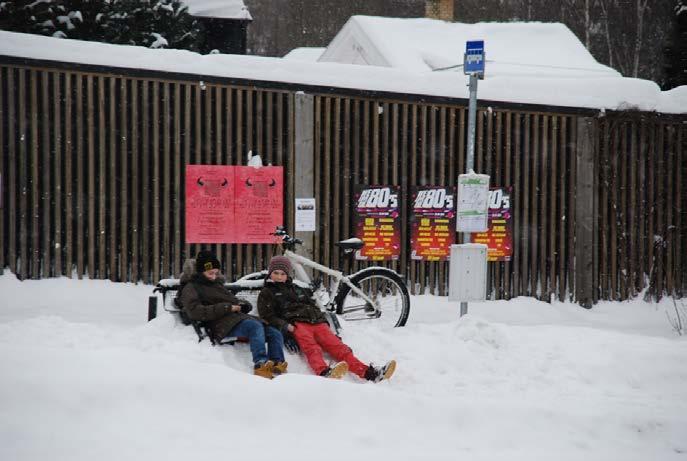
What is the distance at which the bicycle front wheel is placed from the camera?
25.1 ft

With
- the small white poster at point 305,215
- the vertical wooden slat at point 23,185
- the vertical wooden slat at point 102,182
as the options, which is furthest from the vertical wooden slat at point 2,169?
the small white poster at point 305,215

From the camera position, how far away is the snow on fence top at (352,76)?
828 centimetres

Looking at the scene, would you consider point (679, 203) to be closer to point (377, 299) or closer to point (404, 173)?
point (404, 173)

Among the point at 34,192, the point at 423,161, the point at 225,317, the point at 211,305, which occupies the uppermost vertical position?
the point at 423,161

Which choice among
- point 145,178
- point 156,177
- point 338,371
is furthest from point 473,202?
point 145,178

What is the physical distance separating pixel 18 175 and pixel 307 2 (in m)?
37.3

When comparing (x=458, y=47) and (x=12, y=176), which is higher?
(x=458, y=47)

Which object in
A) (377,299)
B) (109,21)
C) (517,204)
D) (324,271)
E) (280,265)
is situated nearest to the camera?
(280,265)

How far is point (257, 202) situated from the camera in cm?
894

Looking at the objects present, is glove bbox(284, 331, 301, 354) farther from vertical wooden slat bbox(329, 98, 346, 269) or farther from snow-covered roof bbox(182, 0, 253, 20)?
snow-covered roof bbox(182, 0, 253, 20)

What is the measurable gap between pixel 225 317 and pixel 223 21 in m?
19.3

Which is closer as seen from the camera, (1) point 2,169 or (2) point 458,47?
(1) point 2,169

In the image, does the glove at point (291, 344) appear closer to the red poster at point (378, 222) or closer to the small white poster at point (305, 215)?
the small white poster at point (305, 215)

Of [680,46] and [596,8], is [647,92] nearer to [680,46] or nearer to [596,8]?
[680,46]
